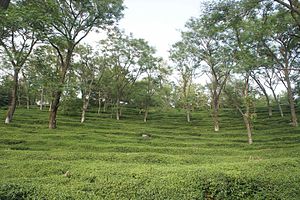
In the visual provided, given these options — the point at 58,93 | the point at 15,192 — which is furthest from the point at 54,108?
the point at 15,192

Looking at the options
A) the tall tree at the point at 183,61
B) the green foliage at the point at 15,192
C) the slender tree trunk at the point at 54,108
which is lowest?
the green foliage at the point at 15,192

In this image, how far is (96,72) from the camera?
43750 mm

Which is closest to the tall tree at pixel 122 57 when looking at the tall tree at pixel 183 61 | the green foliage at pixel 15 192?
the tall tree at pixel 183 61

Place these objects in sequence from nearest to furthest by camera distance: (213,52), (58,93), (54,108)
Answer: (58,93), (54,108), (213,52)

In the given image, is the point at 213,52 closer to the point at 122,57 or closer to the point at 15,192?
the point at 122,57

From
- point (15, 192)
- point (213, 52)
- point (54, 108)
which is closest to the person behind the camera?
point (15, 192)

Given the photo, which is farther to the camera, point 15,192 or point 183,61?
point 183,61

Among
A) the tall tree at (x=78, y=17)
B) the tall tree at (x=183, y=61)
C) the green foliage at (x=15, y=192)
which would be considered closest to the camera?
the green foliage at (x=15, y=192)

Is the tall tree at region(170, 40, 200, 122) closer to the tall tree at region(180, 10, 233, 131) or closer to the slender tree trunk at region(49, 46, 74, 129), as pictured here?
the tall tree at region(180, 10, 233, 131)

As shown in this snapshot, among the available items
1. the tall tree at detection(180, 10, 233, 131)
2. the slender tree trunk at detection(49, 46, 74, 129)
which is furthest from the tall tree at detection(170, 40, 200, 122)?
the slender tree trunk at detection(49, 46, 74, 129)

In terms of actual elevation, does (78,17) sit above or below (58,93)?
above

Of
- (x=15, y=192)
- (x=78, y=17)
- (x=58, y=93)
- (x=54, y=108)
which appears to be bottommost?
(x=15, y=192)

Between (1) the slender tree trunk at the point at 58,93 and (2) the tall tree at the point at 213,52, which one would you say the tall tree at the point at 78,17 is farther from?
(2) the tall tree at the point at 213,52

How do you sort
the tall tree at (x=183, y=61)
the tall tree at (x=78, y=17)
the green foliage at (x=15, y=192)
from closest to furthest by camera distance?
the green foliage at (x=15, y=192) < the tall tree at (x=78, y=17) < the tall tree at (x=183, y=61)
